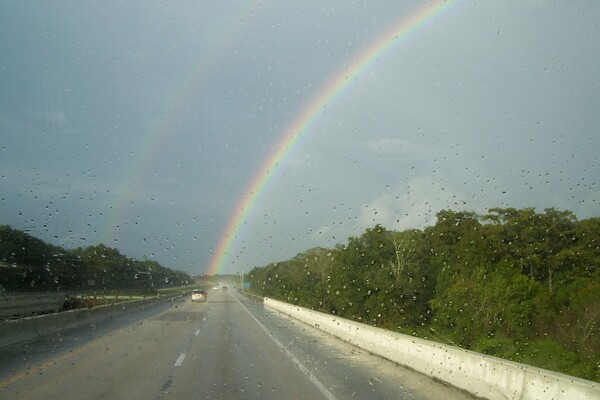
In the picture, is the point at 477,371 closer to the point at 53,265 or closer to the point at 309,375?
the point at 309,375

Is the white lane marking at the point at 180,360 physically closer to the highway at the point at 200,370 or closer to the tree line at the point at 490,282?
the highway at the point at 200,370

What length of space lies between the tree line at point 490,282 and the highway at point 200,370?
19.5ft

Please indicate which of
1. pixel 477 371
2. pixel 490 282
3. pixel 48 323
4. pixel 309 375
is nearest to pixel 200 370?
pixel 309 375

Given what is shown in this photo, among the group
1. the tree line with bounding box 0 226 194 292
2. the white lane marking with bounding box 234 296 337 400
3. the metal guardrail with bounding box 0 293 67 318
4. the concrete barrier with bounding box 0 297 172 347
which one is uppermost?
the tree line with bounding box 0 226 194 292

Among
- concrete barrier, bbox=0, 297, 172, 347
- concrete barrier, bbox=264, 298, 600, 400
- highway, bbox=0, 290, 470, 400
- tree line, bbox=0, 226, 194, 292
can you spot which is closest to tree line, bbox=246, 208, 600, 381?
concrete barrier, bbox=264, 298, 600, 400

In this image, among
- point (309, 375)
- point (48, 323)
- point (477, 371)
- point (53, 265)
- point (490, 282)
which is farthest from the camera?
point (53, 265)

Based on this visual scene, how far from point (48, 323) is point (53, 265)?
12079mm

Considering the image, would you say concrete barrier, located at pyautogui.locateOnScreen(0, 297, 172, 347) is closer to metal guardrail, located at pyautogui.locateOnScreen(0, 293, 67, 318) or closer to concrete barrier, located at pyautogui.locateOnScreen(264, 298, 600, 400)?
metal guardrail, located at pyautogui.locateOnScreen(0, 293, 67, 318)

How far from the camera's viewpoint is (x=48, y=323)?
2366cm

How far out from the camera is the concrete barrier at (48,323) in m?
18.8

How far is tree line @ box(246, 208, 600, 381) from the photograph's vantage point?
78.3 feet

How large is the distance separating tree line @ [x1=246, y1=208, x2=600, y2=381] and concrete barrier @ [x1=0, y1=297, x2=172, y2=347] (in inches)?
560

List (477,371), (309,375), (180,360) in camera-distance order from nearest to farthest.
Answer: (477,371), (309,375), (180,360)

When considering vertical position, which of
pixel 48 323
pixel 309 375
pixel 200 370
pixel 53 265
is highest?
pixel 53 265
